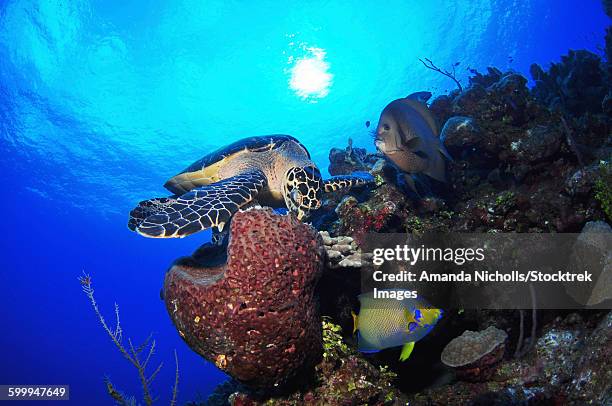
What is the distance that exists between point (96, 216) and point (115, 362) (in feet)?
101

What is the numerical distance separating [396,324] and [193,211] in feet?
7.77

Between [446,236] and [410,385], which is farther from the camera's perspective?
[446,236]

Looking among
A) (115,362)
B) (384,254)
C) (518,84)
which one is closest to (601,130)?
(518,84)

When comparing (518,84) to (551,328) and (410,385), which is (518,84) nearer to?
(551,328)

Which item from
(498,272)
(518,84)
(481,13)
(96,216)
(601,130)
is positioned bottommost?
(498,272)

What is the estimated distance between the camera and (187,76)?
1171 inches

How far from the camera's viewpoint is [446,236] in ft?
14.7

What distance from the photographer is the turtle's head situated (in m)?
5.00

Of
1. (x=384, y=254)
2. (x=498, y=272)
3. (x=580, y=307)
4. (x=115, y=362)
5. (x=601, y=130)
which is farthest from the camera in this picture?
(x=115, y=362)

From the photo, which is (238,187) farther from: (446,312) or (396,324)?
(446,312)

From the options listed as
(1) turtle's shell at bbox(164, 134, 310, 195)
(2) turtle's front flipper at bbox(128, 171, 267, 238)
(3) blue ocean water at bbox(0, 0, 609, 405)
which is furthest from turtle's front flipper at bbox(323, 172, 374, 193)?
(3) blue ocean water at bbox(0, 0, 609, 405)

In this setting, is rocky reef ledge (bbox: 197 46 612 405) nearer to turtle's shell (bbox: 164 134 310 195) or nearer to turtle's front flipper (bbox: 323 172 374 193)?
turtle's front flipper (bbox: 323 172 374 193)

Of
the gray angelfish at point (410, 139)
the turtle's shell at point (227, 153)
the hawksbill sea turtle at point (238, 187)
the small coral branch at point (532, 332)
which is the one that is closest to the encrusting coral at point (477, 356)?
the small coral branch at point (532, 332)

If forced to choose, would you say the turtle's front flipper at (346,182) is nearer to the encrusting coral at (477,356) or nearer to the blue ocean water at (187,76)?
the encrusting coral at (477,356)
